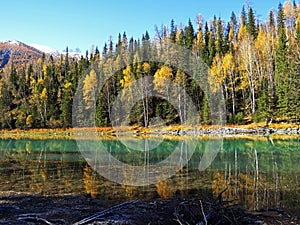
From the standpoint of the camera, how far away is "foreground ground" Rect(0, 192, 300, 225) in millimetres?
5793

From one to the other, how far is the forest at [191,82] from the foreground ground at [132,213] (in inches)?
1327

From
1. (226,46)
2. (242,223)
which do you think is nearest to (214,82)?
(226,46)

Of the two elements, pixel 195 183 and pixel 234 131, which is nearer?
pixel 195 183

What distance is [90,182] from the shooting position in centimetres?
1173

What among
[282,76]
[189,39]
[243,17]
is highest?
[243,17]

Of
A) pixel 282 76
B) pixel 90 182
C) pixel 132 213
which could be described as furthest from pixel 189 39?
pixel 132 213

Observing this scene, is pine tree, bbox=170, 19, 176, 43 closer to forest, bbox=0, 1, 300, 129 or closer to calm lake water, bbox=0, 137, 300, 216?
forest, bbox=0, 1, 300, 129

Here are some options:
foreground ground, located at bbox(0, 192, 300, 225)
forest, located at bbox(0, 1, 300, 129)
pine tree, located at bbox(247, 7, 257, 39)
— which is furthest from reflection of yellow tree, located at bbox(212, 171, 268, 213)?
pine tree, located at bbox(247, 7, 257, 39)

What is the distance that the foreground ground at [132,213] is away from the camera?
5793 mm

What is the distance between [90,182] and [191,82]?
139 ft

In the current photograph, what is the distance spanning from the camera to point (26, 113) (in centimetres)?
6378

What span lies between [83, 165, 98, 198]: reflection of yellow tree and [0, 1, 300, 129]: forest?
3000 centimetres

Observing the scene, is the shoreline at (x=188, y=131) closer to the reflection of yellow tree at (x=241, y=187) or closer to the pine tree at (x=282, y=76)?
the pine tree at (x=282, y=76)

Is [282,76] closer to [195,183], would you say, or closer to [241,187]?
[195,183]
